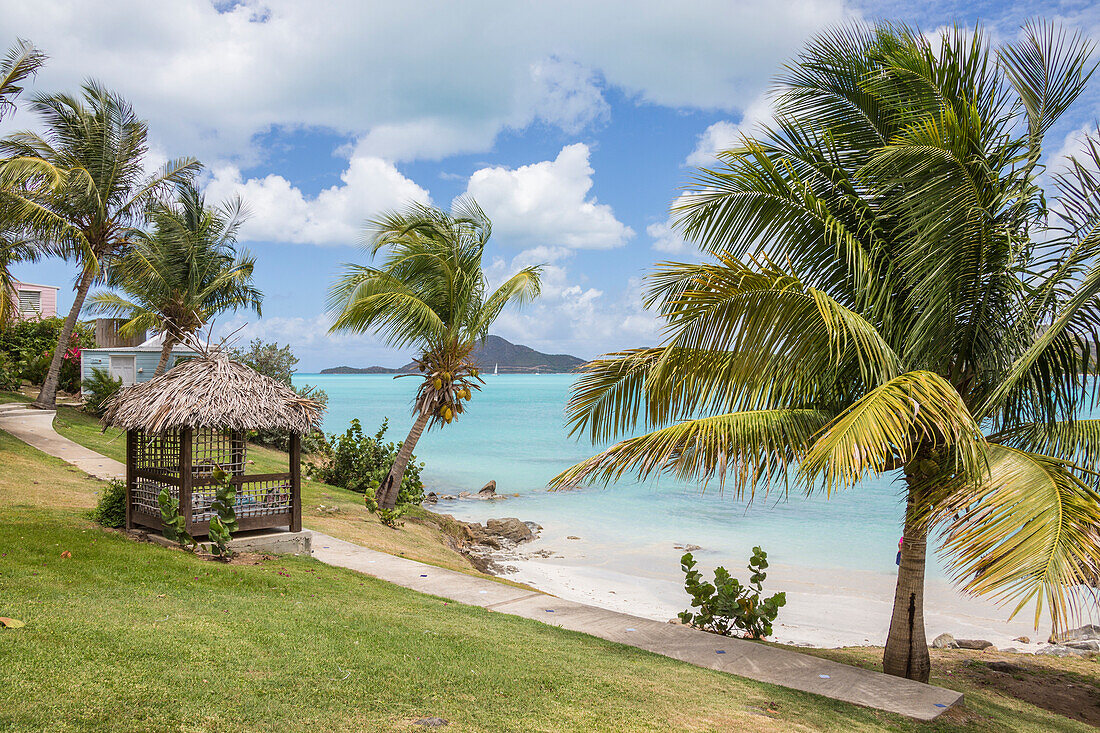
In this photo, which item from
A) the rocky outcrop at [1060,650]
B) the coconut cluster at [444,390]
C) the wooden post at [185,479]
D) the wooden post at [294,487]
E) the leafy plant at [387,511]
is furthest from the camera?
the coconut cluster at [444,390]

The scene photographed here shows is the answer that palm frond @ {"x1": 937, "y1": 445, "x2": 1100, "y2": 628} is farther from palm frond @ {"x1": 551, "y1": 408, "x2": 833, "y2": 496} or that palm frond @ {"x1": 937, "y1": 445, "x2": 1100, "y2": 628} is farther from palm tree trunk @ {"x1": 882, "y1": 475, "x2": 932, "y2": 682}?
palm tree trunk @ {"x1": 882, "y1": 475, "x2": 932, "y2": 682}

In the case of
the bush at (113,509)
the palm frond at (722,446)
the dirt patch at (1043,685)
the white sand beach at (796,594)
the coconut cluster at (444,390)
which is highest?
the coconut cluster at (444,390)

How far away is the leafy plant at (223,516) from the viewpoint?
29.0ft

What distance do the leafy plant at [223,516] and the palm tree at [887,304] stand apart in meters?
4.77

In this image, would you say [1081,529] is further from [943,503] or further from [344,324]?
[344,324]

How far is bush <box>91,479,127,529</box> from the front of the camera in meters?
10.0

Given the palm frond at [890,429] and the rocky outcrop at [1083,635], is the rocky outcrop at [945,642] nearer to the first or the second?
the rocky outcrop at [1083,635]

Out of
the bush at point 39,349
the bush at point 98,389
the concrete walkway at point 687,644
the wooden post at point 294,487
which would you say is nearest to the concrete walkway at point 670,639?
Result: the concrete walkway at point 687,644

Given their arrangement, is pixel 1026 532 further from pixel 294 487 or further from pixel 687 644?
pixel 294 487

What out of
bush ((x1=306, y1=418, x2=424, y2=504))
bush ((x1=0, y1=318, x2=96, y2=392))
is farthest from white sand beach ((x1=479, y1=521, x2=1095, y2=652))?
bush ((x1=0, y1=318, x2=96, y2=392))

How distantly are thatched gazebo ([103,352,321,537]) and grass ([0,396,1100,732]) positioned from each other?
3.63 ft

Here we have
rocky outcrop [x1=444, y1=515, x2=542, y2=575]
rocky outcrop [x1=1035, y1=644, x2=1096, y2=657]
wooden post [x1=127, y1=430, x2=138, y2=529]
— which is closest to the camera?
wooden post [x1=127, y1=430, x2=138, y2=529]

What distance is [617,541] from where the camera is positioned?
2286 centimetres

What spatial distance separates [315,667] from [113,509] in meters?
6.51
